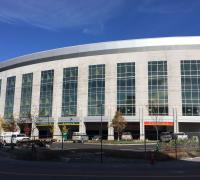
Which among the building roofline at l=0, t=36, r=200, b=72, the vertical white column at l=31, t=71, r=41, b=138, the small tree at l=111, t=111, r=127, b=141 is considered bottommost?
the small tree at l=111, t=111, r=127, b=141

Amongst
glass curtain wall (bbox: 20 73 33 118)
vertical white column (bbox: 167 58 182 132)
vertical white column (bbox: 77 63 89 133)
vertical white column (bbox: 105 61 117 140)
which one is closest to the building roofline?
vertical white column (bbox: 167 58 182 132)

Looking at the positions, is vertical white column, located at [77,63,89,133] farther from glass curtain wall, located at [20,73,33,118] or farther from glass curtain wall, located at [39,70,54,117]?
glass curtain wall, located at [20,73,33,118]

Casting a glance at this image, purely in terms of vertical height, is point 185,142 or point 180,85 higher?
point 180,85

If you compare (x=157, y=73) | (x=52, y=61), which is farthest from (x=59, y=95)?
(x=157, y=73)

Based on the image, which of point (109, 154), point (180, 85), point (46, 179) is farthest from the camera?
point (180, 85)

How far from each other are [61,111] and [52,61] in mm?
13810

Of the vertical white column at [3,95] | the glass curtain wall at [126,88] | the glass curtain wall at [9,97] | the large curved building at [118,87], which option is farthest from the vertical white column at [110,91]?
the vertical white column at [3,95]

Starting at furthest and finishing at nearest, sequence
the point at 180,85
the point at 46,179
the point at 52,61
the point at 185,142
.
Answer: the point at 52,61, the point at 180,85, the point at 185,142, the point at 46,179

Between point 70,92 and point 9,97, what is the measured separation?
874 inches

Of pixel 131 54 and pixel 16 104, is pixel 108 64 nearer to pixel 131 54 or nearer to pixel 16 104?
pixel 131 54

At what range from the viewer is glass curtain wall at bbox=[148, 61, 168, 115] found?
7569 centimetres

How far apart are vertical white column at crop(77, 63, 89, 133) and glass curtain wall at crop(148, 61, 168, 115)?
15.4 meters

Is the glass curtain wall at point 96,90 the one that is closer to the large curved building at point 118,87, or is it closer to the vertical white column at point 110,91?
the large curved building at point 118,87

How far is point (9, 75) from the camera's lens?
323ft
